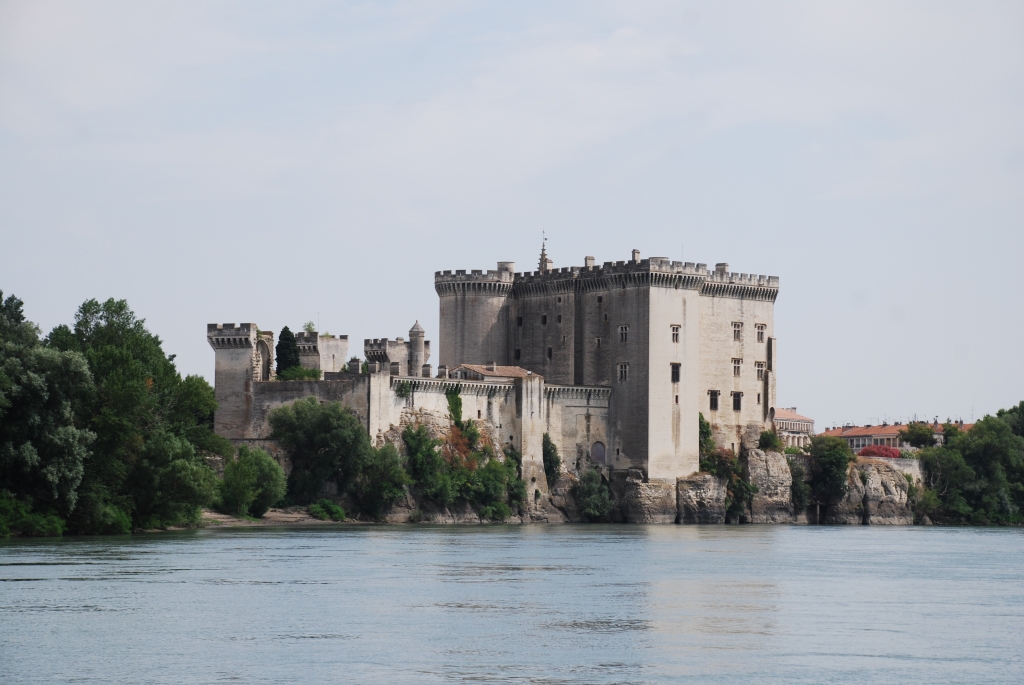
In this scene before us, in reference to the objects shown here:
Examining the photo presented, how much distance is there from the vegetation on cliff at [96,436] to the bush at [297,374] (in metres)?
19.1

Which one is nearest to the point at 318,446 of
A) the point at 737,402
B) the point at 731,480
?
the point at 731,480

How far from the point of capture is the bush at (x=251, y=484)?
8075 centimetres

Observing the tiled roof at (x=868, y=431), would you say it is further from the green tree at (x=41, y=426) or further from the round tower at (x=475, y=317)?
the green tree at (x=41, y=426)

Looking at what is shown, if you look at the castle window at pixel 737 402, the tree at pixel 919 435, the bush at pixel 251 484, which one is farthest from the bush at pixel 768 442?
the bush at pixel 251 484

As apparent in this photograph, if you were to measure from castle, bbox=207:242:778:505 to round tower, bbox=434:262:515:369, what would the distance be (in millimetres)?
62

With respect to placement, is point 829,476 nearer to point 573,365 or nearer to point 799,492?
point 799,492

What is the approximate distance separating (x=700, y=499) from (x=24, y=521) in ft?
157

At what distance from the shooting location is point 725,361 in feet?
350

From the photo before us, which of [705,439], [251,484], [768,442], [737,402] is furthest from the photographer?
[737,402]

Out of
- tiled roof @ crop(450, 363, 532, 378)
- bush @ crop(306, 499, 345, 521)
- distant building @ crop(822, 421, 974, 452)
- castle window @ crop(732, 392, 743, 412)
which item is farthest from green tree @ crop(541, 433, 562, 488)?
distant building @ crop(822, 421, 974, 452)

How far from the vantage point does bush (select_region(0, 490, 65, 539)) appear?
62312 mm

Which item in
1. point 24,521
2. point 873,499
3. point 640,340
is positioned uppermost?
point 640,340

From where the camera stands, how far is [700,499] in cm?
10144

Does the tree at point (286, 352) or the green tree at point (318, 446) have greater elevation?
the tree at point (286, 352)
